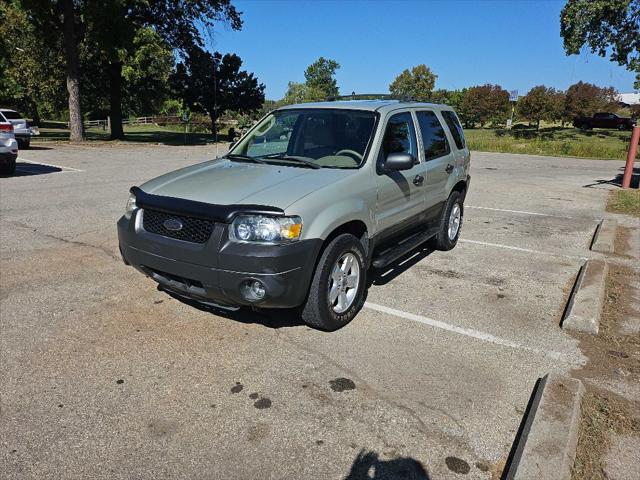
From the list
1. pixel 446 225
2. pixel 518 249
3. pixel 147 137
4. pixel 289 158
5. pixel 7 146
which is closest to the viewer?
pixel 289 158

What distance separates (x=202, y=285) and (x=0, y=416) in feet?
4.75

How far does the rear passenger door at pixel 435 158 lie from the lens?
18.2 ft

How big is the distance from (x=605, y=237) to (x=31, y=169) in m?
14.3

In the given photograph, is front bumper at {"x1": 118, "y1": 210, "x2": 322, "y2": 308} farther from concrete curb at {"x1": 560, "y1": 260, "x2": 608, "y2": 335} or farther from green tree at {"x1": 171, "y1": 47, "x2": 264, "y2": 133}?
green tree at {"x1": 171, "y1": 47, "x2": 264, "y2": 133}

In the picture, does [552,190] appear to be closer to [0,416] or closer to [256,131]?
[256,131]

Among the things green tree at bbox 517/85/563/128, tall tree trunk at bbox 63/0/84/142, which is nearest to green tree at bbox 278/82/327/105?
green tree at bbox 517/85/563/128

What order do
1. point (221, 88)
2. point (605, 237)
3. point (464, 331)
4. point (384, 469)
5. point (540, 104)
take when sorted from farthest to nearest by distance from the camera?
point (540, 104)
point (221, 88)
point (605, 237)
point (464, 331)
point (384, 469)

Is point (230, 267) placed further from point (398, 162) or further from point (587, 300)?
point (587, 300)

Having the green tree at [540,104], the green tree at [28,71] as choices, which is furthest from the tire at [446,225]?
the green tree at [540,104]

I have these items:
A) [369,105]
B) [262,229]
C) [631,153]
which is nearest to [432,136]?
[369,105]

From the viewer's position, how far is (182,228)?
3732mm

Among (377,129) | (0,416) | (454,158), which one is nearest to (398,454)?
(0,416)

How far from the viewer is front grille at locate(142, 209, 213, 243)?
3637mm

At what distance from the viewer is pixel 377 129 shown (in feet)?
15.3
